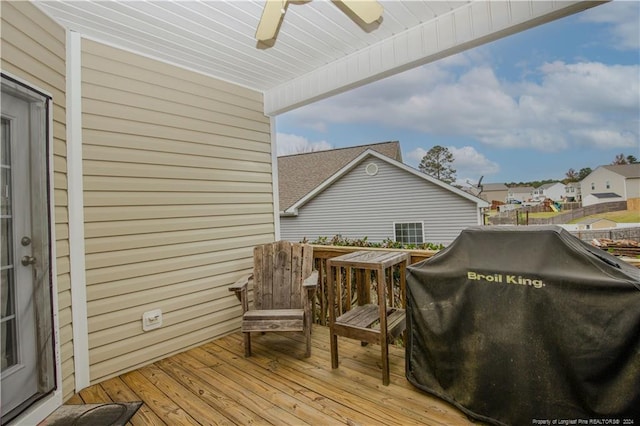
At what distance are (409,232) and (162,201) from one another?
7624 mm

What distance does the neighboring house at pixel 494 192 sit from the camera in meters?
6.38

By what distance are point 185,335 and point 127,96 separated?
2.25 metres

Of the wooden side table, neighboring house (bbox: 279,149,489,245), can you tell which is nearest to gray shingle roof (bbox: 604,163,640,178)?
the wooden side table

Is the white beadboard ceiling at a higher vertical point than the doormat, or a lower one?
higher

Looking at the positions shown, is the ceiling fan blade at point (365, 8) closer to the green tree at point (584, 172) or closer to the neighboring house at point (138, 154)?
the neighboring house at point (138, 154)

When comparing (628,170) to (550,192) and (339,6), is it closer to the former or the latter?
(550,192)

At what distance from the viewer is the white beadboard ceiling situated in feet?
6.90

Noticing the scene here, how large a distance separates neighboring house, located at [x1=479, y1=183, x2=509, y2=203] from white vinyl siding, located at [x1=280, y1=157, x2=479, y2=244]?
425mm

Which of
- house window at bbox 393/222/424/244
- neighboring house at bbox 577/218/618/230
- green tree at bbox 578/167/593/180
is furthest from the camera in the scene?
house window at bbox 393/222/424/244

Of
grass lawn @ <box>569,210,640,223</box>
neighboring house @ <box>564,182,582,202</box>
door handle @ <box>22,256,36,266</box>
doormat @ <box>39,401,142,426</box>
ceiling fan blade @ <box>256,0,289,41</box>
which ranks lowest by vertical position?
doormat @ <box>39,401,142,426</box>

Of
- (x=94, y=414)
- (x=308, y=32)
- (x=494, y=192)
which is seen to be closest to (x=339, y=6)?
(x=308, y=32)

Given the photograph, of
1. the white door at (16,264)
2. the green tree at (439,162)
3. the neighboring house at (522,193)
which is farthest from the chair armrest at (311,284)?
the green tree at (439,162)

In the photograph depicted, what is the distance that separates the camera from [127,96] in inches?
103

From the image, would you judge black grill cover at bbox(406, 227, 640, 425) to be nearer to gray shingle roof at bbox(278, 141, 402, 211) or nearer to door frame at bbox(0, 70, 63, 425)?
door frame at bbox(0, 70, 63, 425)
